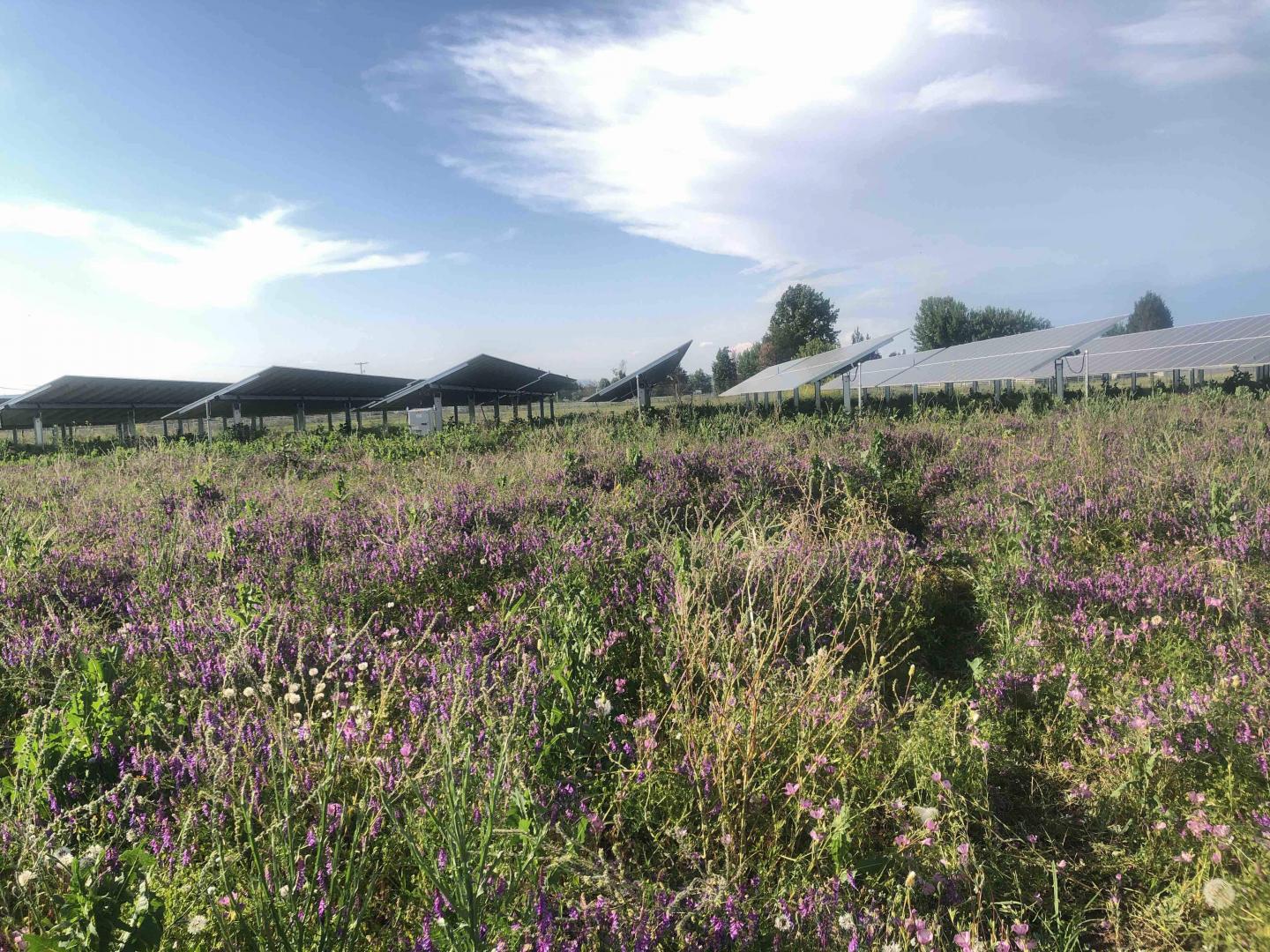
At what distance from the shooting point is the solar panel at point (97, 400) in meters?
25.6

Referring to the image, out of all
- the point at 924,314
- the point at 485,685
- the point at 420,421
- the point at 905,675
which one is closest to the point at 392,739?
the point at 485,685

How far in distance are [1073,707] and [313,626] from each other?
3.75m

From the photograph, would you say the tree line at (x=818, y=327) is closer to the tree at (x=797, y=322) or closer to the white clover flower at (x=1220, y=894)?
the tree at (x=797, y=322)

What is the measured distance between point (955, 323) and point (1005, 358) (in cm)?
6636

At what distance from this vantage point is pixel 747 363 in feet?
284

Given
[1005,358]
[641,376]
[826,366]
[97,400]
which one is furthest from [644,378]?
[97,400]

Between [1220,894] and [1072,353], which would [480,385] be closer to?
[1072,353]

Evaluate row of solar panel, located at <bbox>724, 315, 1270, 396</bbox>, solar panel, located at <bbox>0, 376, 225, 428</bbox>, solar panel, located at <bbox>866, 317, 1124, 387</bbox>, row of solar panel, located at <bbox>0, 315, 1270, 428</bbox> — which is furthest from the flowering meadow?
solar panel, located at <bbox>0, 376, 225, 428</bbox>

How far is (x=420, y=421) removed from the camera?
25.7m

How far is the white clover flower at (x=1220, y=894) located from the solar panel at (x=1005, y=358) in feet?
70.4

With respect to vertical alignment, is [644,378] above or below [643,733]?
above

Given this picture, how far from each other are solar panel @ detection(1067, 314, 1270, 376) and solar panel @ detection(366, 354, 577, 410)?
22.4 m

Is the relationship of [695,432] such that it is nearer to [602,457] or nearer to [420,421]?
[602,457]

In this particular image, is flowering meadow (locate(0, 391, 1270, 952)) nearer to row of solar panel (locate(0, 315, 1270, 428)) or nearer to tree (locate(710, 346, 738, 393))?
row of solar panel (locate(0, 315, 1270, 428))
